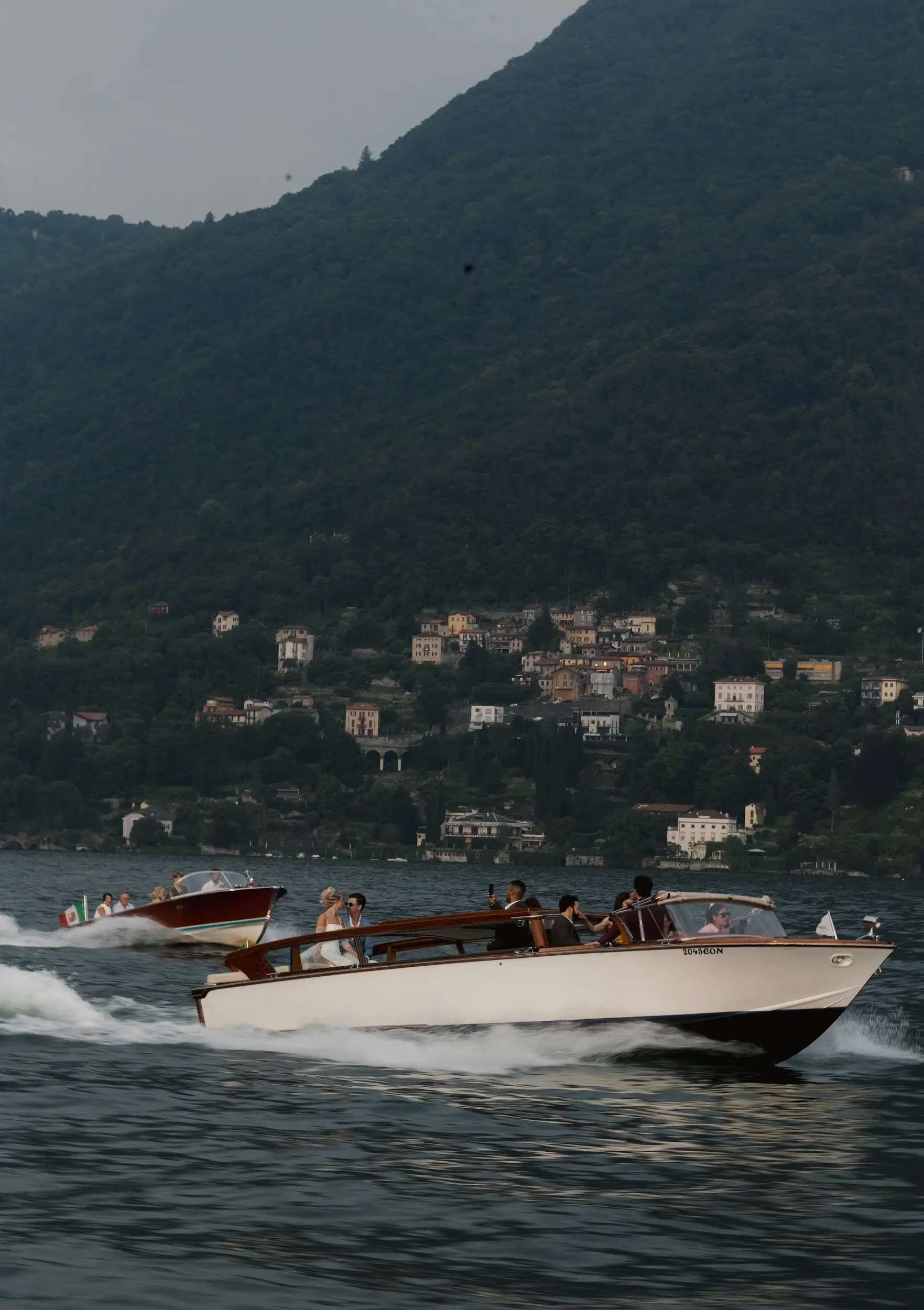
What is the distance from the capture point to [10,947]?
48219 mm

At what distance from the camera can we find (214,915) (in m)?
48.4

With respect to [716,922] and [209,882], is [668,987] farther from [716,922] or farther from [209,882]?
[209,882]

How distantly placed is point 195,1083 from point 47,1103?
2.17 m

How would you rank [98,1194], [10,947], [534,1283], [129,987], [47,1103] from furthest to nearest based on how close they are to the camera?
[10,947], [129,987], [47,1103], [98,1194], [534,1283]

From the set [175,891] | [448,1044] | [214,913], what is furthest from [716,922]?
[175,891]

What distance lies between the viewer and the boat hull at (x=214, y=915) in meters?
48.0

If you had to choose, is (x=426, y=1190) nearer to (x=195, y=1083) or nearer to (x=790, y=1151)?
(x=790, y=1151)

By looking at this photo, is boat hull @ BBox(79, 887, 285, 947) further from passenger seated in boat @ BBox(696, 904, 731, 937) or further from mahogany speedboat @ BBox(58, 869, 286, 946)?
passenger seated in boat @ BBox(696, 904, 731, 937)

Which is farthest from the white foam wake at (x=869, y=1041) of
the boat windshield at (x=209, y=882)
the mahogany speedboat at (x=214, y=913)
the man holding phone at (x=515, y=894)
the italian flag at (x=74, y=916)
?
the italian flag at (x=74, y=916)

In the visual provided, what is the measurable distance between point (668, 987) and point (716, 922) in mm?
1022

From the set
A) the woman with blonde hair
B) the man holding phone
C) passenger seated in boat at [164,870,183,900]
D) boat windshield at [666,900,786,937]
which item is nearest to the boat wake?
the woman with blonde hair

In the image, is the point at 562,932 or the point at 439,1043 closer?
the point at 562,932

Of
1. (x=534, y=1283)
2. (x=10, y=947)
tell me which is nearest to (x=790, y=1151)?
(x=534, y=1283)

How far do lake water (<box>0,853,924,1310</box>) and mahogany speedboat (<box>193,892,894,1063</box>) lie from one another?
1.20ft
